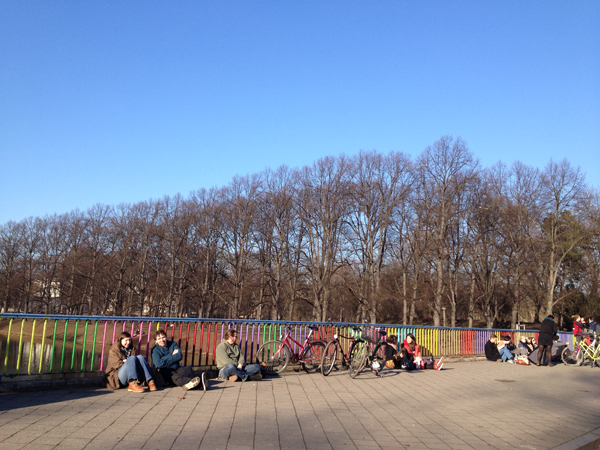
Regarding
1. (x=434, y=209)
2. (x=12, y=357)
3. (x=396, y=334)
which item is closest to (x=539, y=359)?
(x=396, y=334)

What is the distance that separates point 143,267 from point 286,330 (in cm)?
4394

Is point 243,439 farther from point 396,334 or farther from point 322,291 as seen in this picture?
point 322,291

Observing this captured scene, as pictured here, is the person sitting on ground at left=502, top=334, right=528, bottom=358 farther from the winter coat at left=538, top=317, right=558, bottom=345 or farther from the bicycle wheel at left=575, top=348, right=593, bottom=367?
the bicycle wheel at left=575, top=348, right=593, bottom=367

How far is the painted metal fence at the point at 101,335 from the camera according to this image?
8492 millimetres

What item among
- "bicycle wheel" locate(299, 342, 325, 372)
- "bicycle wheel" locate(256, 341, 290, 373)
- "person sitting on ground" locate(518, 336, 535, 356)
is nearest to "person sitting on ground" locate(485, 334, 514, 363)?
"person sitting on ground" locate(518, 336, 535, 356)

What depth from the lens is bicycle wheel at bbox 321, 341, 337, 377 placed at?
1182 cm

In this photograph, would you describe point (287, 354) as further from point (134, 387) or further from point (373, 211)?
point (373, 211)

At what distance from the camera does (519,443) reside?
21.7 ft

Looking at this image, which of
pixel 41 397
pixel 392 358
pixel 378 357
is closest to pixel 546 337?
pixel 392 358

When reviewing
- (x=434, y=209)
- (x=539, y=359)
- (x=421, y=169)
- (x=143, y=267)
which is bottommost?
(x=539, y=359)

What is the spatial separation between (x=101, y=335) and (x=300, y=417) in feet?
15.0

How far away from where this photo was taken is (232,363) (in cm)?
1027

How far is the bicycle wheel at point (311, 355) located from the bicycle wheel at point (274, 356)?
1.51 ft

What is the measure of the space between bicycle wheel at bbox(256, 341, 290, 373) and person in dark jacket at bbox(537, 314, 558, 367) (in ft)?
34.4
